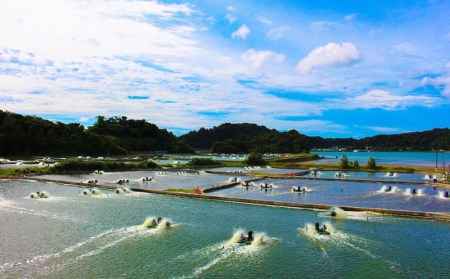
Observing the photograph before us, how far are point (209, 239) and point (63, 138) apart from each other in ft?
299

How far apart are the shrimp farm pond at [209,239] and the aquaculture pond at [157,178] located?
29.3ft

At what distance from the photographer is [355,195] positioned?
119 ft

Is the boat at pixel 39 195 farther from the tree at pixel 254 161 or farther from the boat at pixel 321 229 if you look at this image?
the tree at pixel 254 161

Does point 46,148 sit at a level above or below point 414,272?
above

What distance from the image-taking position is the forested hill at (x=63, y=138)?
88875 mm

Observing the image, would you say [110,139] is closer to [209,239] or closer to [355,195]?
[355,195]

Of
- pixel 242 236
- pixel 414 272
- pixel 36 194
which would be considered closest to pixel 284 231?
pixel 242 236

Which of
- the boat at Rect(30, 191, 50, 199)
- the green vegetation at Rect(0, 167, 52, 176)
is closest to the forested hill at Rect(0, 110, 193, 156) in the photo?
the green vegetation at Rect(0, 167, 52, 176)

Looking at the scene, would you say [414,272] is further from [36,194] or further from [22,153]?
Answer: [22,153]

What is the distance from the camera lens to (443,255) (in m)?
17.8

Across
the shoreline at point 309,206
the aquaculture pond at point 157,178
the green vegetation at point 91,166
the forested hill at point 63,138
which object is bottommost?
the shoreline at point 309,206

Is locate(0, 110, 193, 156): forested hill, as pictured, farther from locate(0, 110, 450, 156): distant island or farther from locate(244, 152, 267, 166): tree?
locate(244, 152, 267, 166): tree

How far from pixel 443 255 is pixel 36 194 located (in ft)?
99.8

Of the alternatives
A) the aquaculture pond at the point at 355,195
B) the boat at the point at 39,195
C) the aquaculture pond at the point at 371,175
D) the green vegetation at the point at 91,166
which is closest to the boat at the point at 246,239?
the aquaculture pond at the point at 355,195
